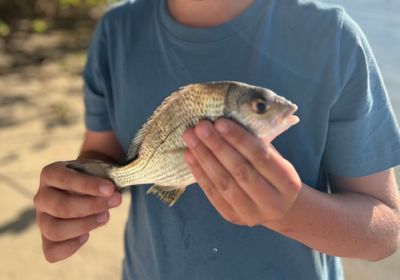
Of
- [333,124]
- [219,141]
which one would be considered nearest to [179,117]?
[219,141]

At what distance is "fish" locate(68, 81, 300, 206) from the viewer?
91cm

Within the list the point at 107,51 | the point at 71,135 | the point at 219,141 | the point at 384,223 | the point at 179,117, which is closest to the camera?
the point at 219,141

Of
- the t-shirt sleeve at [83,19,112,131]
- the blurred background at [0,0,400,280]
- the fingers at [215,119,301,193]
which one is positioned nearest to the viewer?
the fingers at [215,119,301,193]

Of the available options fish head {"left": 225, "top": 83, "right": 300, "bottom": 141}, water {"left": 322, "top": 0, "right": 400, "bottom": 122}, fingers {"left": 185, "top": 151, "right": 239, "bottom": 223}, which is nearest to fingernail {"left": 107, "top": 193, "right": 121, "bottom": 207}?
fingers {"left": 185, "top": 151, "right": 239, "bottom": 223}

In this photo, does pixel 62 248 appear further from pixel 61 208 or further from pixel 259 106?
pixel 259 106

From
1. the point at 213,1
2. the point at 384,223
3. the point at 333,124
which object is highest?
the point at 213,1

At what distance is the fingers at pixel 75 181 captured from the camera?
1174 mm

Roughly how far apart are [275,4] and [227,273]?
0.71 m

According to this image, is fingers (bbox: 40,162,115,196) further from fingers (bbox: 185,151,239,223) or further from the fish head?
the fish head

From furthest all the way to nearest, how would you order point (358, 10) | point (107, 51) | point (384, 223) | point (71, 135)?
point (71, 135) < point (358, 10) < point (107, 51) < point (384, 223)

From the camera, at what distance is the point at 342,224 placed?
1078 millimetres

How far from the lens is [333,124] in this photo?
1.16 meters

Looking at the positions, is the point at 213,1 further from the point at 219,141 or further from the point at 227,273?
the point at 227,273

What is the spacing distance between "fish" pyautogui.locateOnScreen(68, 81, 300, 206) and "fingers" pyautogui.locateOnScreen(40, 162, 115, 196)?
23 mm
